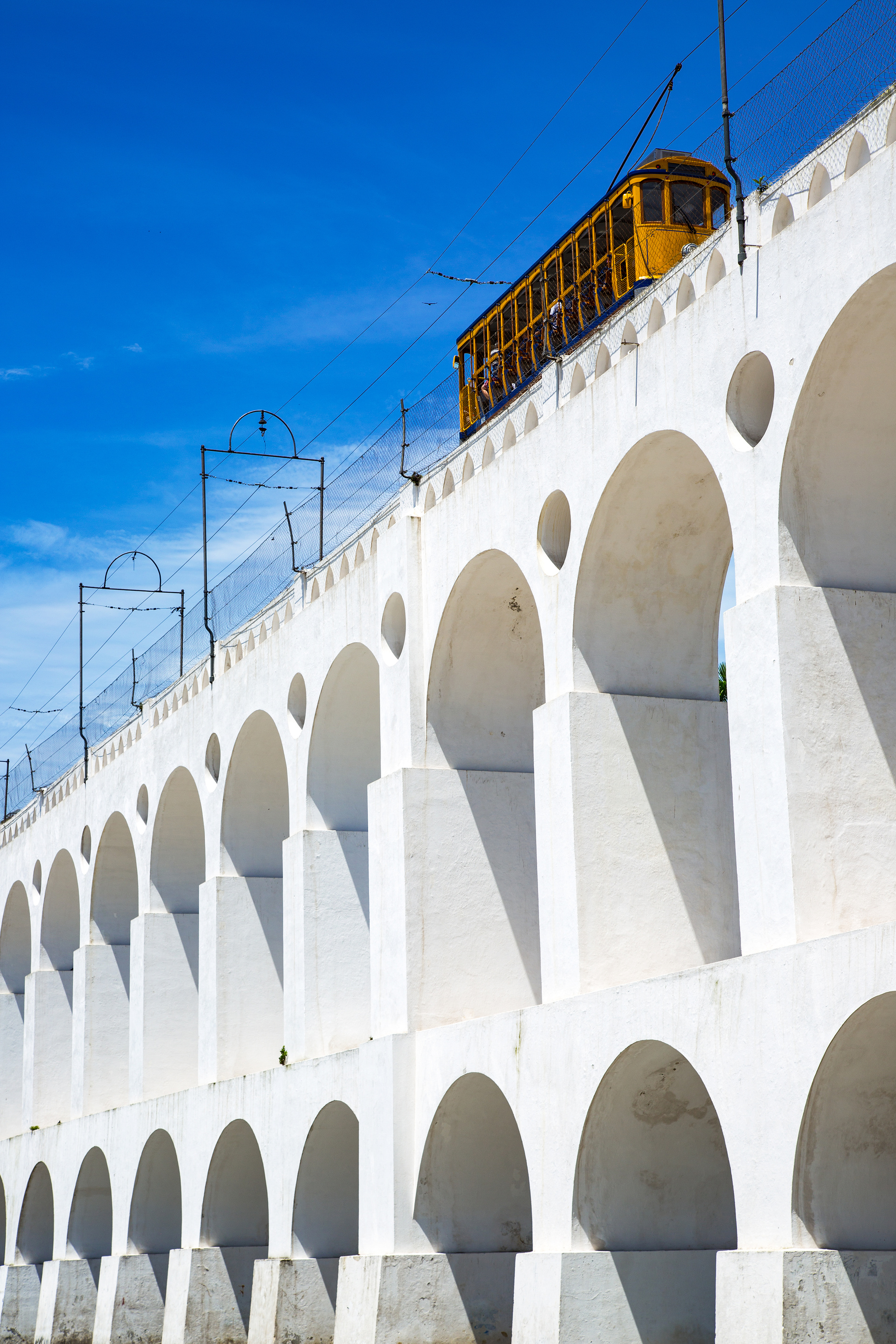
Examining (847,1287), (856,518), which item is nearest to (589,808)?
(856,518)

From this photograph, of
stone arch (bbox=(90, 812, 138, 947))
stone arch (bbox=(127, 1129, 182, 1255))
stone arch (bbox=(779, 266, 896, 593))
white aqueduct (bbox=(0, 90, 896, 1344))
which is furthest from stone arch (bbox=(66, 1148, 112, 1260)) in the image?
stone arch (bbox=(779, 266, 896, 593))

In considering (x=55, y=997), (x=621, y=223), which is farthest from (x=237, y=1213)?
(x=621, y=223)

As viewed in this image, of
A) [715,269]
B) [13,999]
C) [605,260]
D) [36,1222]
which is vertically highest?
[605,260]

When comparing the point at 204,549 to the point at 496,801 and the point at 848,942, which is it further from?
the point at 848,942

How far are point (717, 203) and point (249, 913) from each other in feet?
36.6

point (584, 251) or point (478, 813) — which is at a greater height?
point (584, 251)

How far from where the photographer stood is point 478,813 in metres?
18.7

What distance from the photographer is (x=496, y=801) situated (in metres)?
18.8

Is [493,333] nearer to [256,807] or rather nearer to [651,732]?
[256,807]

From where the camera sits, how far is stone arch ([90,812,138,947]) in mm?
29703

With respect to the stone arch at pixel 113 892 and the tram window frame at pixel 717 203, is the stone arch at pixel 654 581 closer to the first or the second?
the tram window frame at pixel 717 203

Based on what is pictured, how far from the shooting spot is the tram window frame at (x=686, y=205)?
19.8 meters

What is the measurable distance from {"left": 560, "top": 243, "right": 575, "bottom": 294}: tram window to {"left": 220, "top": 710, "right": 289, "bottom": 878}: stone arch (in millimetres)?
7149

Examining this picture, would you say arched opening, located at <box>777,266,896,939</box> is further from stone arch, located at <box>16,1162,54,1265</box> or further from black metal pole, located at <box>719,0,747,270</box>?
stone arch, located at <box>16,1162,54,1265</box>
